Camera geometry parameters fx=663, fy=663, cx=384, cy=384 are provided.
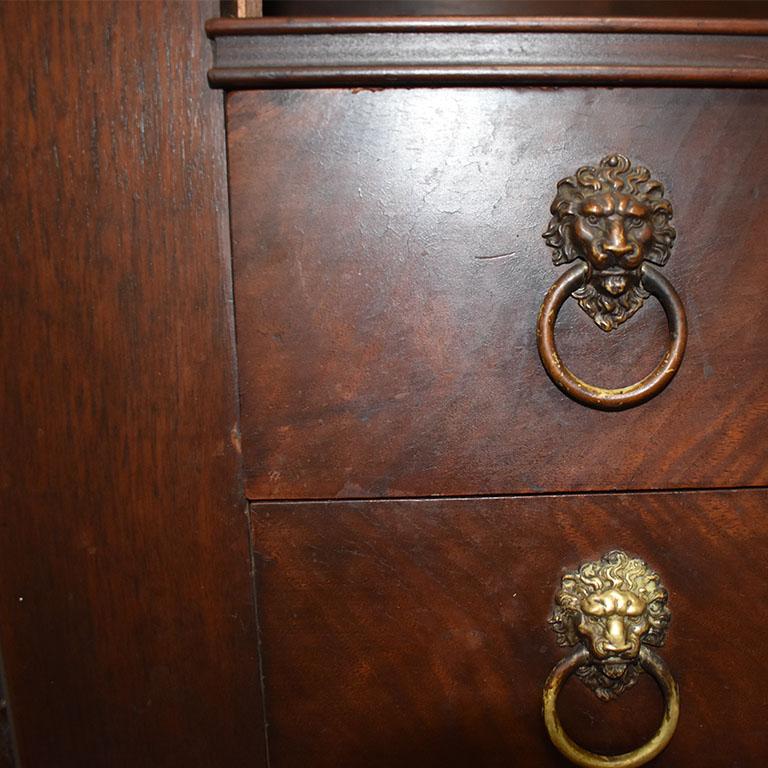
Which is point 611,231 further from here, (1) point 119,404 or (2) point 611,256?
(1) point 119,404

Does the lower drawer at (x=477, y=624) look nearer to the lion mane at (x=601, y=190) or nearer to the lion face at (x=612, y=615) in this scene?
the lion face at (x=612, y=615)

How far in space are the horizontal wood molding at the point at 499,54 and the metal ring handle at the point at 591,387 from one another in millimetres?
94

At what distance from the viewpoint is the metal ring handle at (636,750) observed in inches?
13.7

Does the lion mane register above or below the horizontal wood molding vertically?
below

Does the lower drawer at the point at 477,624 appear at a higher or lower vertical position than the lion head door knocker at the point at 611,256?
lower

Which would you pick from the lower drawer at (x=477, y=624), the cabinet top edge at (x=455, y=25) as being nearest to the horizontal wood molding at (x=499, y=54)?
the cabinet top edge at (x=455, y=25)

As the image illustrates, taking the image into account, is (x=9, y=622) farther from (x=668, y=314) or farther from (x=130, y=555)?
(x=668, y=314)

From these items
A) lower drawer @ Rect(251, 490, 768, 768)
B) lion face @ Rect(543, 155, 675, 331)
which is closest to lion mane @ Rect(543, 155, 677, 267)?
lion face @ Rect(543, 155, 675, 331)

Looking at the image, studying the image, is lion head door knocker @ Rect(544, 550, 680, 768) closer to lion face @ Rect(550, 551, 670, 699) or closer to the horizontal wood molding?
lion face @ Rect(550, 551, 670, 699)

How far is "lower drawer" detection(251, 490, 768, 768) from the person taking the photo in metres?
0.35

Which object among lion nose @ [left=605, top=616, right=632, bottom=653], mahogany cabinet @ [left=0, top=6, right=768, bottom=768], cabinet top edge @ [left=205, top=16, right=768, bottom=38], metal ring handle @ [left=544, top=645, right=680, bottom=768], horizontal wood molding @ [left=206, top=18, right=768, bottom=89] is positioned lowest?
metal ring handle @ [left=544, top=645, right=680, bottom=768]

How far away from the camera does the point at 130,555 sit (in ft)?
1.15

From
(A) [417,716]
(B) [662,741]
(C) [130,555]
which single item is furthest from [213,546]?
(B) [662,741]

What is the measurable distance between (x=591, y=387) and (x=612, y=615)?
12 cm
